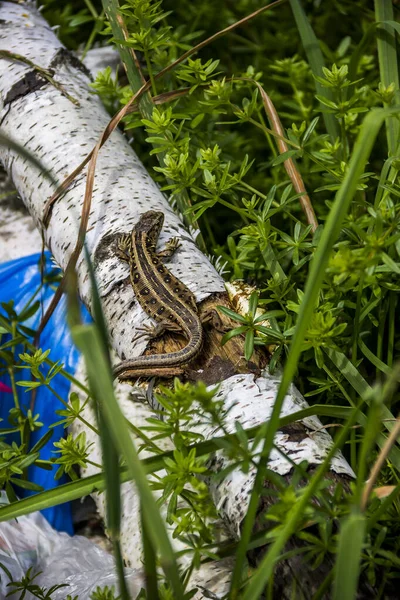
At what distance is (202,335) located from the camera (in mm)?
2580

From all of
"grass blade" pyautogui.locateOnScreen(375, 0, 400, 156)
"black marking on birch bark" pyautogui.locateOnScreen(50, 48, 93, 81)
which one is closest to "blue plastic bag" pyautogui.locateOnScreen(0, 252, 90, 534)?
"black marking on birch bark" pyautogui.locateOnScreen(50, 48, 93, 81)

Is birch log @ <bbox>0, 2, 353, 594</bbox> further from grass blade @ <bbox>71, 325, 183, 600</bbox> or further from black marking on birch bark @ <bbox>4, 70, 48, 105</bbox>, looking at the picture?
grass blade @ <bbox>71, 325, 183, 600</bbox>

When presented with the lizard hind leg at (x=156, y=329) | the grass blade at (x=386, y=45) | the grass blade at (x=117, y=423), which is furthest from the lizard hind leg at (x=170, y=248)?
the grass blade at (x=117, y=423)

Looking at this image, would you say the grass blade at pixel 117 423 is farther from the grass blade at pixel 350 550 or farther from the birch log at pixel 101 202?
the birch log at pixel 101 202

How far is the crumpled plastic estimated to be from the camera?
2609mm

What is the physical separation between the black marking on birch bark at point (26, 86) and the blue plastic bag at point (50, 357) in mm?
812

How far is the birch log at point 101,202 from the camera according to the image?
2.21 metres

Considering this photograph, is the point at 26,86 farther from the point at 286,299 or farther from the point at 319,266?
the point at 319,266

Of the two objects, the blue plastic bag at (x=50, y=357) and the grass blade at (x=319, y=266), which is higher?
the grass blade at (x=319, y=266)

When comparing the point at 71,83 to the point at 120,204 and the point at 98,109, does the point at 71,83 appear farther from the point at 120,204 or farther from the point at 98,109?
the point at 120,204

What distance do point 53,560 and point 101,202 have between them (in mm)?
1488

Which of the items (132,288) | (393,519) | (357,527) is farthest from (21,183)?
(357,527)

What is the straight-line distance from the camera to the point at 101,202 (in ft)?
10.2

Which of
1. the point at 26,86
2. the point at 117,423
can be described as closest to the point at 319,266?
the point at 117,423
